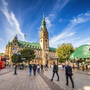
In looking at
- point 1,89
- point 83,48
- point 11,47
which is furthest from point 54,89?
point 11,47

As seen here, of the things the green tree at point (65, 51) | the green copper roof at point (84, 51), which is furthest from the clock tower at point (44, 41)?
the green copper roof at point (84, 51)

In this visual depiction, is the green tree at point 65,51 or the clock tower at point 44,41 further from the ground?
the clock tower at point 44,41

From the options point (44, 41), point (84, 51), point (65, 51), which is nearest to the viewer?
point (84, 51)

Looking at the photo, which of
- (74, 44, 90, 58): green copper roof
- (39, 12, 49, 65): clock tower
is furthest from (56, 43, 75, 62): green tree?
(39, 12, 49, 65): clock tower

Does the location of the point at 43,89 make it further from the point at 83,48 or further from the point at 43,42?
the point at 43,42

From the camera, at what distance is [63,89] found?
21.0ft

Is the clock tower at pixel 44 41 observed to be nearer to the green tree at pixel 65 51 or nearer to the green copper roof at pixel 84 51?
the green tree at pixel 65 51

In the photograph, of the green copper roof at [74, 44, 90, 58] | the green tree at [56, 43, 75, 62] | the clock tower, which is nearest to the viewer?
the green copper roof at [74, 44, 90, 58]

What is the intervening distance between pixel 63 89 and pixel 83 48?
641 inches

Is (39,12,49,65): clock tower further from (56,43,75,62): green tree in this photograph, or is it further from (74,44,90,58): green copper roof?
(74,44,90,58): green copper roof

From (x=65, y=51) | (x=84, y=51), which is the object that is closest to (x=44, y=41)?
(x=65, y=51)

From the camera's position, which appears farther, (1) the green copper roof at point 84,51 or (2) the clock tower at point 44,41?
(2) the clock tower at point 44,41

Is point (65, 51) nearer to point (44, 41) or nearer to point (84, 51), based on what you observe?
point (84, 51)

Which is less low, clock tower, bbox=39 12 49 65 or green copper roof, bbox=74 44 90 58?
clock tower, bbox=39 12 49 65
